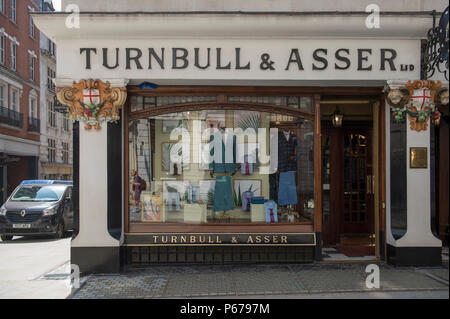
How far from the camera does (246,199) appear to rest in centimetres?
A: 824

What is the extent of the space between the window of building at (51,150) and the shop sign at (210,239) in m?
27.7

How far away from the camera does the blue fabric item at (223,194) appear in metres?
8.12

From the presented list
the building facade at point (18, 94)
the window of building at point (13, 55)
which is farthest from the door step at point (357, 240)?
the window of building at point (13, 55)

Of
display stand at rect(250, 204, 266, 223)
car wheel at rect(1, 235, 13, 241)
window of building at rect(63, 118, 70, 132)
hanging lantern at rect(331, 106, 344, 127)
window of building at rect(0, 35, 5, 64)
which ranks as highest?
window of building at rect(0, 35, 5, 64)

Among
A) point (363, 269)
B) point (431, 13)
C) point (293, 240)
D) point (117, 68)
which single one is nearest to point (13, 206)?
point (117, 68)

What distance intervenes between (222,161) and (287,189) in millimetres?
1394

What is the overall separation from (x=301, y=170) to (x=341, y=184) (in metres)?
2.15

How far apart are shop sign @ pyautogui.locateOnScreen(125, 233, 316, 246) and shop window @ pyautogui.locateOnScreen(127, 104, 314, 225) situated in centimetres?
42

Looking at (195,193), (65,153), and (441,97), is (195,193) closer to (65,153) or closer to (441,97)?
(441,97)

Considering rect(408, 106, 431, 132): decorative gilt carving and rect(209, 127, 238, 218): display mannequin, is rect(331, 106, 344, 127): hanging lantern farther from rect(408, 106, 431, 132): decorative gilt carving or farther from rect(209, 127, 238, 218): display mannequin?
rect(209, 127, 238, 218): display mannequin

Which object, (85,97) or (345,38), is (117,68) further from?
(345,38)

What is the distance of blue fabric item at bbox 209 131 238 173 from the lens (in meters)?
8.21

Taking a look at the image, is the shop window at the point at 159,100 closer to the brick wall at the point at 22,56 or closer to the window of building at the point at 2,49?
the brick wall at the point at 22,56

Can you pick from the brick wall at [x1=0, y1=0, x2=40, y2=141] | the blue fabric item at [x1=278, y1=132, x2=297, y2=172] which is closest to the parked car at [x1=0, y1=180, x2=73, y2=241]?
the blue fabric item at [x1=278, y1=132, x2=297, y2=172]
